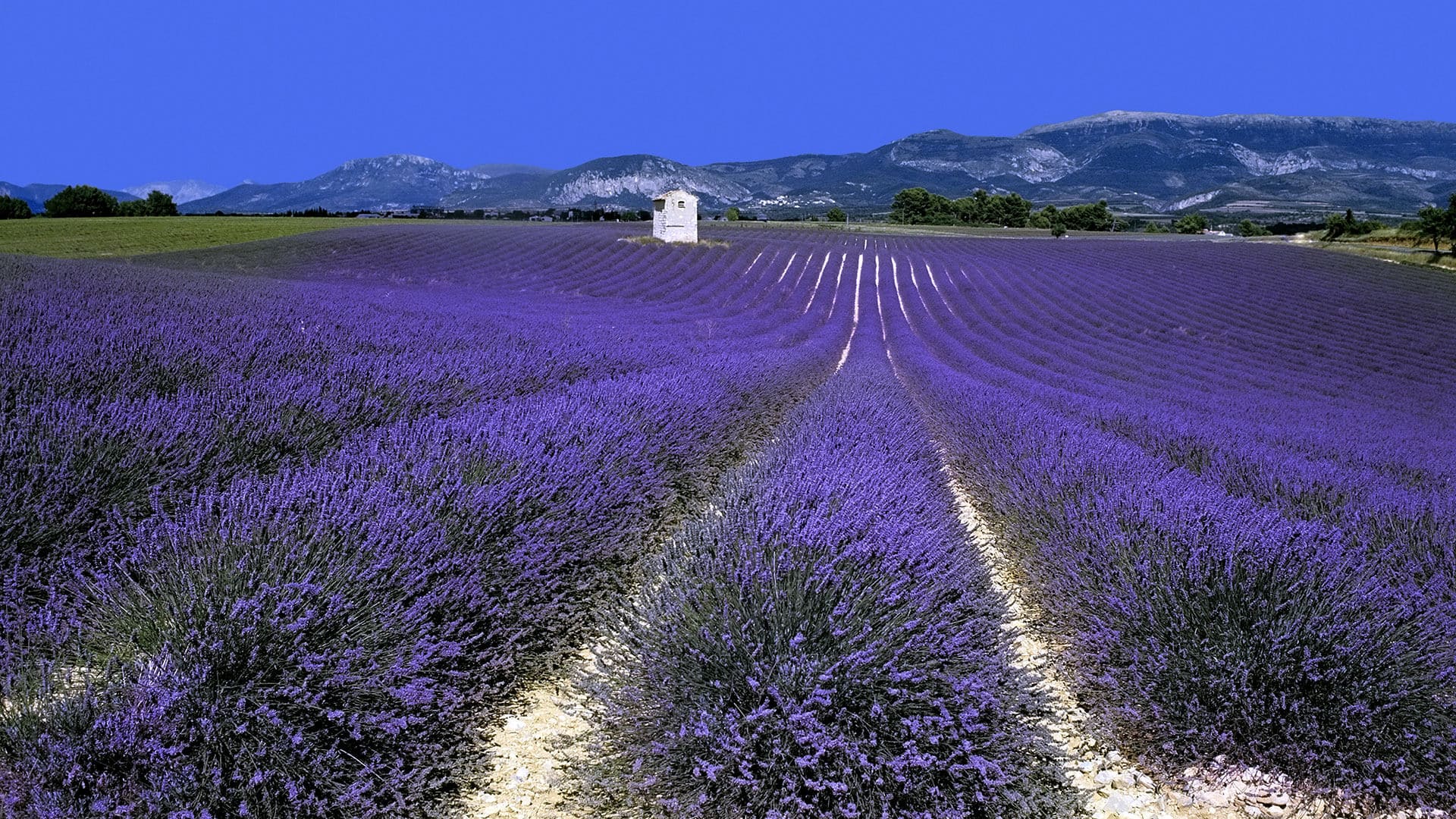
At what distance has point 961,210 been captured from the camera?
7481 centimetres

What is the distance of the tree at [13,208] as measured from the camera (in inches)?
1457

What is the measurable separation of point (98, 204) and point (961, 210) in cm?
7254

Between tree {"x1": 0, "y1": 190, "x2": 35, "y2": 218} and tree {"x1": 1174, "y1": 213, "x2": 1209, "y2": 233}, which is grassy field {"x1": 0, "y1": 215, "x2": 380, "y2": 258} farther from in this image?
tree {"x1": 1174, "y1": 213, "x2": 1209, "y2": 233}

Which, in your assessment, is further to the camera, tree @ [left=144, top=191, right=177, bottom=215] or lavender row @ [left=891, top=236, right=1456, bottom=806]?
tree @ [left=144, top=191, right=177, bottom=215]

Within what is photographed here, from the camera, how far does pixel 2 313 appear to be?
137 inches

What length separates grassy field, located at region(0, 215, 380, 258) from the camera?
21.5 m

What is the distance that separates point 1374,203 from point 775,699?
203 metres

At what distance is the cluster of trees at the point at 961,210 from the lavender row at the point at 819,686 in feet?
246

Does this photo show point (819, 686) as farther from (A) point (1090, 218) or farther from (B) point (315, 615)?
(A) point (1090, 218)

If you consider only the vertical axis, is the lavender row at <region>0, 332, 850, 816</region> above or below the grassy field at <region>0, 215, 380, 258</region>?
below

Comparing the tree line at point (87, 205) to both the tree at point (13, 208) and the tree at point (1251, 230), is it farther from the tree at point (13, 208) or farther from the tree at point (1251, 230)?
the tree at point (1251, 230)

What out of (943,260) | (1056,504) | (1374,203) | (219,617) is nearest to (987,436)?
(1056,504)

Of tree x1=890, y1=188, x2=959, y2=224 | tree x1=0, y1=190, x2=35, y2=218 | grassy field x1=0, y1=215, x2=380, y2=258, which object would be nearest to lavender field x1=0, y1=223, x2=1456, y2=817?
grassy field x1=0, y1=215, x2=380, y2=258

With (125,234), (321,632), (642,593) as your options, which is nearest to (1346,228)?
(642,593)
